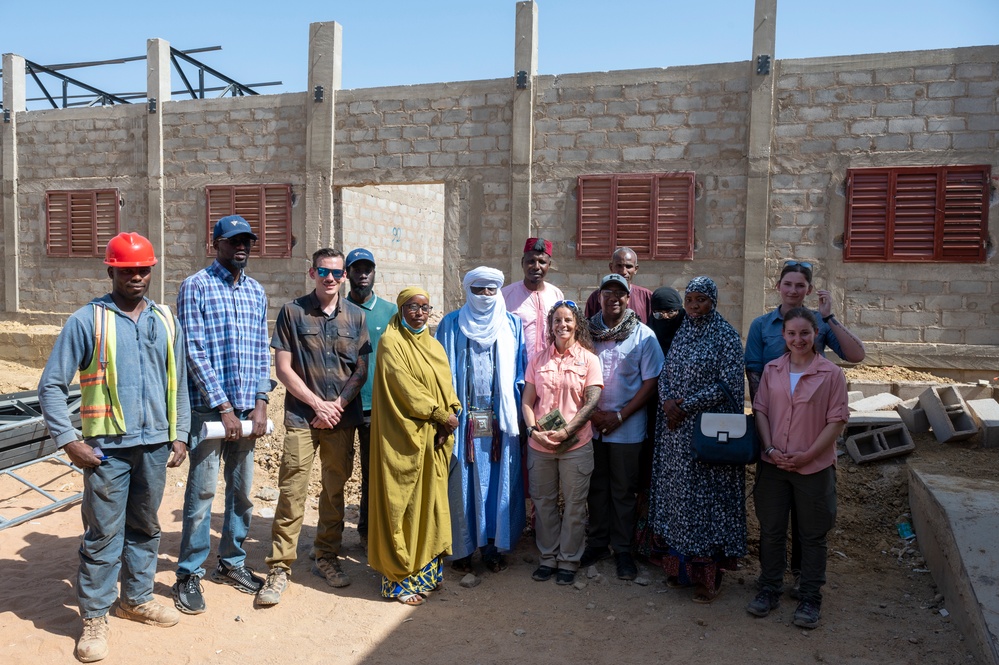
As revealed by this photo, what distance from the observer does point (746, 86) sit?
9.02m

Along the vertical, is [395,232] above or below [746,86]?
below

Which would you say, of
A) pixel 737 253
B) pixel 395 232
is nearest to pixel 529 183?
pixel 737 253

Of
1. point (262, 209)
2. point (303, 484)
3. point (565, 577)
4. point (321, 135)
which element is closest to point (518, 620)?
point (565, 577)

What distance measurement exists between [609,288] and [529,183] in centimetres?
576

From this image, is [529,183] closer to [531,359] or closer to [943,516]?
[531,359]

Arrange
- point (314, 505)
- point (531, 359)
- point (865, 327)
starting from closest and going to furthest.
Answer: point (531, 359)
point (314, 505)
point (865, 327)

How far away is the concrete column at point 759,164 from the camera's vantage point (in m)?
8.85

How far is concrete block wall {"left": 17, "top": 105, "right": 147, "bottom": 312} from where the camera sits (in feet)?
39.2

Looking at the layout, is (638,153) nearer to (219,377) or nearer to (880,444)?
(880,444)

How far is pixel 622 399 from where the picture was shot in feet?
14.5

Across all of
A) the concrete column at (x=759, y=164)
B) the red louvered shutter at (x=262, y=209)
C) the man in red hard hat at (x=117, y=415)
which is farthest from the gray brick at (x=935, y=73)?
the man in red hard hat at (x=117, y=415)

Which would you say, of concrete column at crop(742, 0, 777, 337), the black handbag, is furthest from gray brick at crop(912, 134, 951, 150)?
the black handbag

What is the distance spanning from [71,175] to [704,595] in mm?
12216

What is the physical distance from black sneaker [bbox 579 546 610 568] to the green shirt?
1604 mm
